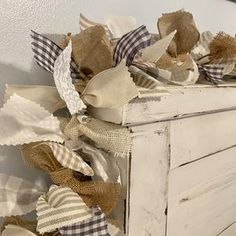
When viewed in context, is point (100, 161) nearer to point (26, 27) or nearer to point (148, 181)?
point (148, 181)

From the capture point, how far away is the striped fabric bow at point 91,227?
28 centimetres

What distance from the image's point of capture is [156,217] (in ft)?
1.16

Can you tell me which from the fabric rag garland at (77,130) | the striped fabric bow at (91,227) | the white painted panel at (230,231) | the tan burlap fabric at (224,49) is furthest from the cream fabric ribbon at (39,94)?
the white painted panel at (230,231)

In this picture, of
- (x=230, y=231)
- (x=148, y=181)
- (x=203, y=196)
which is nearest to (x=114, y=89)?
(x=148, y=181)

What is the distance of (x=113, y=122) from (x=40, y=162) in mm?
77

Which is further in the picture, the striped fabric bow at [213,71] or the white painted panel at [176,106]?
the striped fabric bow at [213,71]

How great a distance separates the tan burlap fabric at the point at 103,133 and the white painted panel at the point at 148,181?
0.02m

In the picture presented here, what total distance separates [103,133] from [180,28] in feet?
0.59

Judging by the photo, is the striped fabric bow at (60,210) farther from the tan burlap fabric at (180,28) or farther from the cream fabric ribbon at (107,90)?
the tan burlap fabric at (180,28)

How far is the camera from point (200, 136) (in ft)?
1.31

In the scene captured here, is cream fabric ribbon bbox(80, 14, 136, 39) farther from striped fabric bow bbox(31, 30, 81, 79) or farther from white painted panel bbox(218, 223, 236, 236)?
white painted panel bbox(218, 223, 236, 236)

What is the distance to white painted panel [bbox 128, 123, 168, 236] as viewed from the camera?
32cm

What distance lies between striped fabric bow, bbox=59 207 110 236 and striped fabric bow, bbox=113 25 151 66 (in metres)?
0.14

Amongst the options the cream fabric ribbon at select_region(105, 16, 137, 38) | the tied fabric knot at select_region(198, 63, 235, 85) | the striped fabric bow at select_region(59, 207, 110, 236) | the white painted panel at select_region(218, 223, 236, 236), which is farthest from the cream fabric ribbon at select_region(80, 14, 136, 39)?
the white painted panel at select_region(218, 223, 236, 236)
